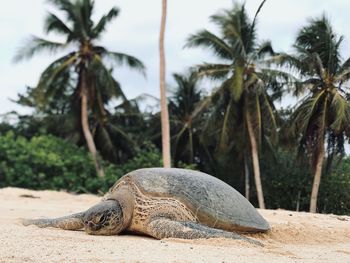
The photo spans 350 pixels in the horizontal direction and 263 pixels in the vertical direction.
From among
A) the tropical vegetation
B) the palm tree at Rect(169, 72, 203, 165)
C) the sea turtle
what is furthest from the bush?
the sea turtle

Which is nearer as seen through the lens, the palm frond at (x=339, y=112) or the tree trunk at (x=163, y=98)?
the tree trunk at (x=163, y=98)

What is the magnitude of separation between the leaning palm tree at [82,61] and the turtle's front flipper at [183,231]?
18032 millimetres

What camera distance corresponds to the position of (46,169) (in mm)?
22422

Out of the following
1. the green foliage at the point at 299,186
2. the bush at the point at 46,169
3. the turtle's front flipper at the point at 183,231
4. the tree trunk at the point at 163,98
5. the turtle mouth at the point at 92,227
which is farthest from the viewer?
the green foliage at the point at 299,186

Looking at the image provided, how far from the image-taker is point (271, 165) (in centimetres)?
2592

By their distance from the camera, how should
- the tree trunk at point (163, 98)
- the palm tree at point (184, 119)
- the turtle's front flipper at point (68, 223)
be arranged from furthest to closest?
the palm tree at point (184, 119), the tree trunk at point (163, 98), the turtle's front flipper at point (68, 223)

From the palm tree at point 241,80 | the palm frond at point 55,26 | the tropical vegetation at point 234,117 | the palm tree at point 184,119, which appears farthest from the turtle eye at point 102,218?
the palm tree at point 184,119

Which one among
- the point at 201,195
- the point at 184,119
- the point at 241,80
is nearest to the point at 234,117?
the point at 241,80

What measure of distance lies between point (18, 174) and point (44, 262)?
18.4 metres

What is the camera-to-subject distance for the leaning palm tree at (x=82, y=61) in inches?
950

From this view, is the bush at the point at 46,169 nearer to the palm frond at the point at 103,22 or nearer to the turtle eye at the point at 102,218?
the palm frond at the point at 103,22

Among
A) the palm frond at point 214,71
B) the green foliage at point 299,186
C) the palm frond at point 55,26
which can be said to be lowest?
the green foliage at point 299,186

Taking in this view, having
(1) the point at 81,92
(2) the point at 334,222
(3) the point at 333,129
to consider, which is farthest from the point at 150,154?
(2) the point at 334,222

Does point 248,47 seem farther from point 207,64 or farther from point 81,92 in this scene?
point 81,92
